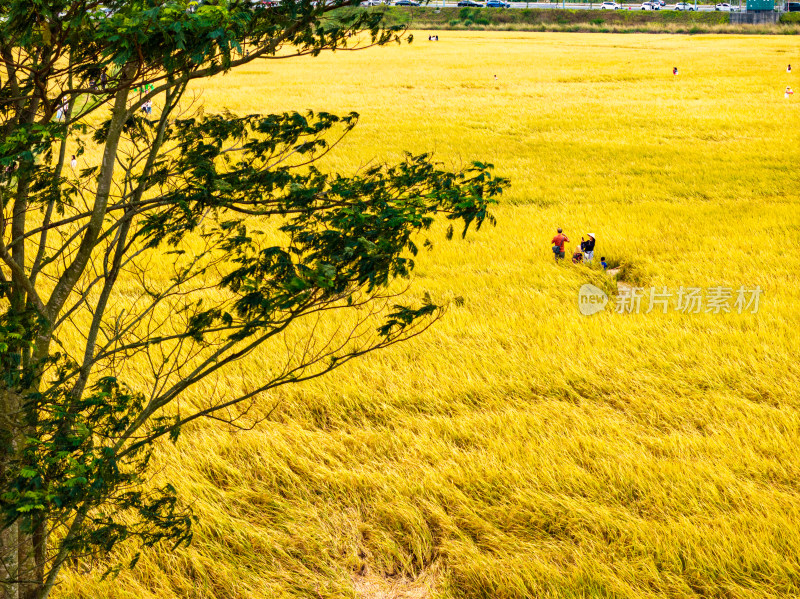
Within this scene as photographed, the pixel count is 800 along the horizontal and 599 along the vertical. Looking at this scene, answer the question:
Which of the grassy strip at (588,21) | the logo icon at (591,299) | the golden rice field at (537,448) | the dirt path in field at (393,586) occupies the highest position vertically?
the grassy strip at (588,21)

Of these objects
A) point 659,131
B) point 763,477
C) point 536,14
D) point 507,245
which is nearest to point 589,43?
point 536,14

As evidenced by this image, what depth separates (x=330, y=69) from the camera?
141ft

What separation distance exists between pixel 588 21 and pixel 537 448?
87.6 metres

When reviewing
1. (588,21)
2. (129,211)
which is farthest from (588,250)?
(588,21)

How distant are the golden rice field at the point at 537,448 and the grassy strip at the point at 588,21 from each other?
70336mm

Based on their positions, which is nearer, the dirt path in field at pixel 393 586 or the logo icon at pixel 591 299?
the dirt path in field at pixel 393 586

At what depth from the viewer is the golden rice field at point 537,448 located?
15.1 feet

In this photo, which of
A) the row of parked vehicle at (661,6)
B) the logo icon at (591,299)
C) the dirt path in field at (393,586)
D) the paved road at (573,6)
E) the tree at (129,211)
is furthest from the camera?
the paved road at (573,6)

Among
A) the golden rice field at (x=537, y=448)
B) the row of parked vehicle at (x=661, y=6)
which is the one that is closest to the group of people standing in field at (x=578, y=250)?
the golden rice field at (x=537, y=448)

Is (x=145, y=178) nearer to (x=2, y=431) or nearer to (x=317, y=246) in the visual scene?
(x=317, y=246)

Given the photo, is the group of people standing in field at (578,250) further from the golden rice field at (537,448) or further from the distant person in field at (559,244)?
the golden rice field at (537,448)

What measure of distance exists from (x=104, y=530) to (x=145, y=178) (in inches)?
60.3

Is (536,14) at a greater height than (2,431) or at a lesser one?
greater

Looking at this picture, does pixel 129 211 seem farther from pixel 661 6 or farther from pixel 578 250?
pixel 661 6
